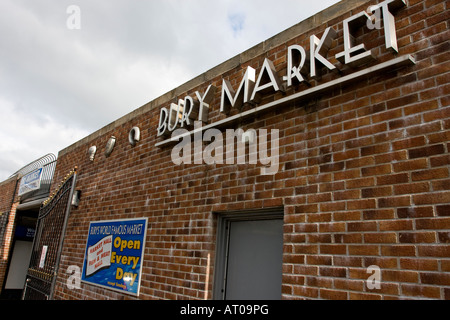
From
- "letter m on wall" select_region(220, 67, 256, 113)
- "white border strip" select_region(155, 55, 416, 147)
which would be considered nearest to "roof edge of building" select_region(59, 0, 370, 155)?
"letter m on wall" select_region(220, 67, 256, 113)

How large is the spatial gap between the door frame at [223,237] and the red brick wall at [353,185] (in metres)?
0.09

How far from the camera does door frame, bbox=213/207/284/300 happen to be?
3.58 m

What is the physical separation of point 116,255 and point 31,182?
797cm

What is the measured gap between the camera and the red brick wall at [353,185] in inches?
90.8

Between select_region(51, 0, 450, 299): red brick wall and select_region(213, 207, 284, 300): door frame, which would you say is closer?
select_region(51, 0, 450, 299): red brick wall

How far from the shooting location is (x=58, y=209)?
7594mm

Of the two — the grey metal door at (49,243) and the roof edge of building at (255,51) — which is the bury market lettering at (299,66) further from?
the grey metal door at (49,243)

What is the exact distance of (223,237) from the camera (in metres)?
3.89

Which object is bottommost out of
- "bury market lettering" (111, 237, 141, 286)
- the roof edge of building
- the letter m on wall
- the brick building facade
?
"bury market lettering" (111, 237, 141, 286)

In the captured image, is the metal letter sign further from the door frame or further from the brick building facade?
the door frame

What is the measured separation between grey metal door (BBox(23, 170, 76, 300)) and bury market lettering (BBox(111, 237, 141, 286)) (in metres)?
2.38

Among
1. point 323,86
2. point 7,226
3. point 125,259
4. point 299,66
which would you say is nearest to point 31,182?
point 7,226

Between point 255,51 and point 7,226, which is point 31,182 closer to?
point 7,226
